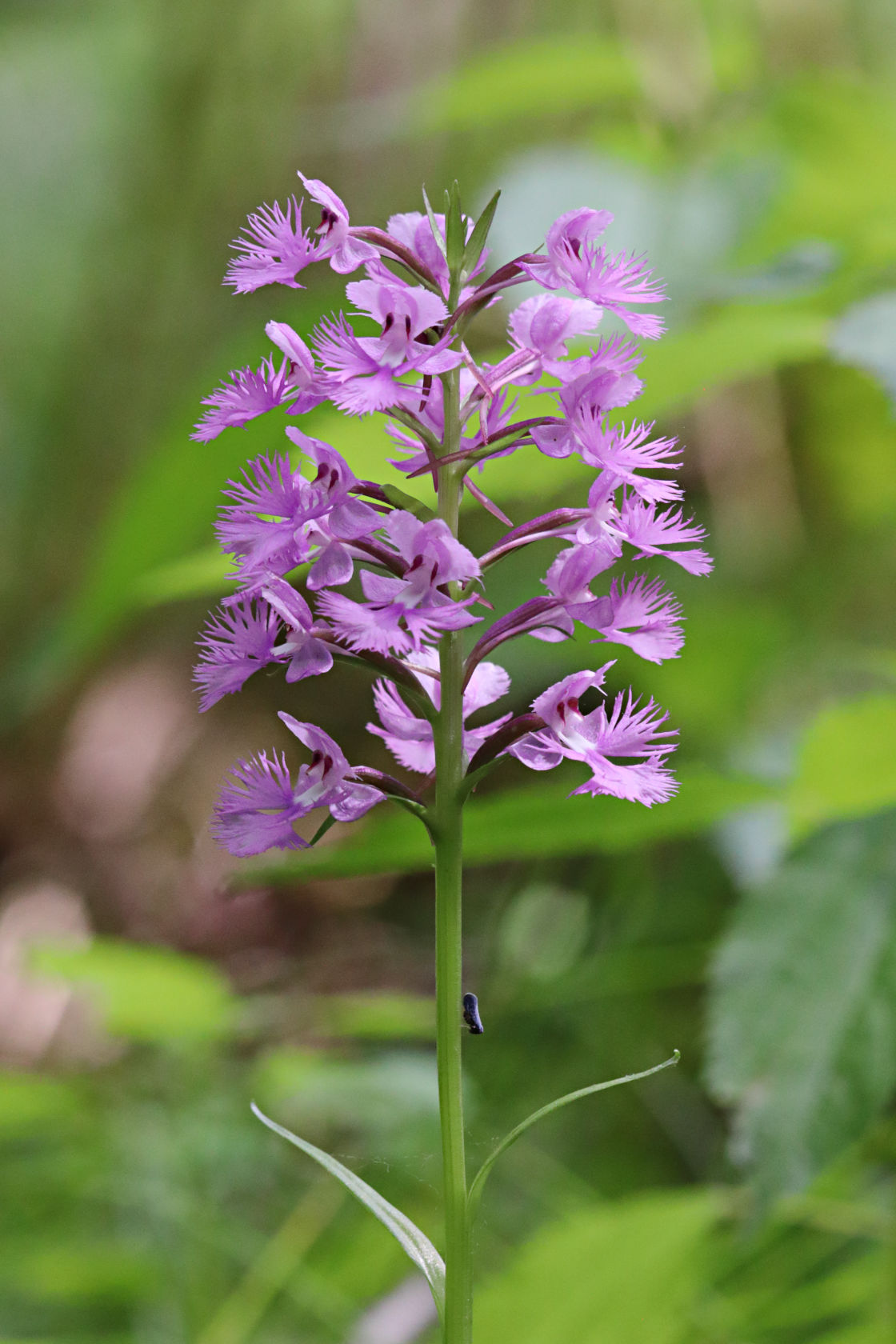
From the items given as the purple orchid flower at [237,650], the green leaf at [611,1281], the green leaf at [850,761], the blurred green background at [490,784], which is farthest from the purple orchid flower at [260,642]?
the green leaf at [611,1281]

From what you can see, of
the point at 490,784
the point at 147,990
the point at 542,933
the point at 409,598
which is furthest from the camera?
the point at 490,784

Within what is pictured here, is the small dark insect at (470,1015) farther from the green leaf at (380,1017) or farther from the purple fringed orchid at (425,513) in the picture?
the green leaf at (380,1017)

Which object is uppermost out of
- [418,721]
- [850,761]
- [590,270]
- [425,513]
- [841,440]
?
[841,440]

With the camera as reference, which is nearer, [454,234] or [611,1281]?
[454,234]

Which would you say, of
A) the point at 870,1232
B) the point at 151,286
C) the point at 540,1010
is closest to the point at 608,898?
the point at 540,1010

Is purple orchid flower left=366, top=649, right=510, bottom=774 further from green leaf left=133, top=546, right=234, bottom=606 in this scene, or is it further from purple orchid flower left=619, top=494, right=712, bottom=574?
green leaf left=133, top=546, right=234, bottom=606

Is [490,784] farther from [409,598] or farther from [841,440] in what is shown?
[409,598]

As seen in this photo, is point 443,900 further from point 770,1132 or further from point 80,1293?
point 80,1293

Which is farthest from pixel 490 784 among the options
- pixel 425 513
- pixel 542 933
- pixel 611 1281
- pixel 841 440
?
pixel 425 513
